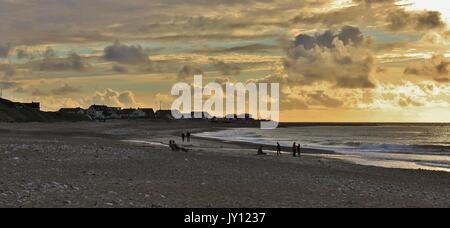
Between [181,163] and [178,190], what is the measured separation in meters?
10.0

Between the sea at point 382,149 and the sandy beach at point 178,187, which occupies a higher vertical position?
the sandy beach at point 178,187

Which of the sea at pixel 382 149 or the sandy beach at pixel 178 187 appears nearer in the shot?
the sandy beach at pixel 178 187

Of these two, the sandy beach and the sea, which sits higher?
the sandy beach

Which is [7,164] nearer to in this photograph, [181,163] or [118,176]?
[118,176]

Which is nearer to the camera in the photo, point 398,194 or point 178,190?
point 178,190

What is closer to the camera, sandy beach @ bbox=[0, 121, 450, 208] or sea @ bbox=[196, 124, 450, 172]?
sandy beach @ bbox=[0, 121, 450, 208]

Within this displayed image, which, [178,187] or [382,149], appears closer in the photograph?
[178,187]
